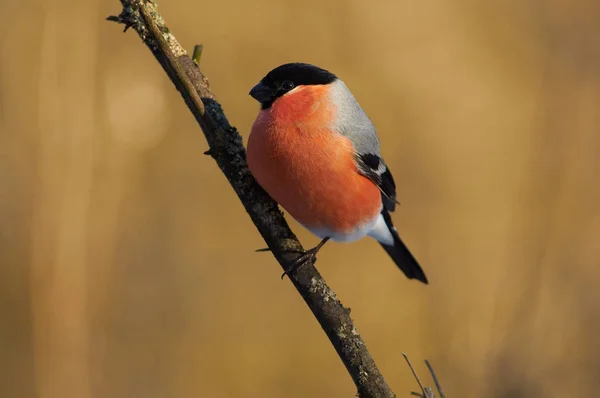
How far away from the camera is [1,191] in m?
2.83

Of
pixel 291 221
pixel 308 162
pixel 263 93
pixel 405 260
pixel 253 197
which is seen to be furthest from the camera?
pixel 291 221

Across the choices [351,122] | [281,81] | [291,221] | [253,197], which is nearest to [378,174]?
[351,122]

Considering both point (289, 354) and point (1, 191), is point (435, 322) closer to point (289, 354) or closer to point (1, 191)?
point (289, 354)

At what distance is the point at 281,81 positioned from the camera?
2195mm

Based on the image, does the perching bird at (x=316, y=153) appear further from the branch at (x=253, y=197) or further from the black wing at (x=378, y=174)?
the branch at (x=253, y=197)

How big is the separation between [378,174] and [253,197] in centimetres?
67

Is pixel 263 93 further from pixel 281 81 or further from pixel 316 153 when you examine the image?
pixel 316 153

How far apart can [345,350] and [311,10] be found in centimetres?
246

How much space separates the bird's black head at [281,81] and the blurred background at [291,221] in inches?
22.5

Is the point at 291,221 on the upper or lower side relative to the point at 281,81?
lower

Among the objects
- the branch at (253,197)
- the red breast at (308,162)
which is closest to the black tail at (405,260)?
the red breast at (308,162)

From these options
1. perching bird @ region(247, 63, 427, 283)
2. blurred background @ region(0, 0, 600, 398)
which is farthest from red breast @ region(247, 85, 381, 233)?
blurred background @ region(0, 0, 600, 398)

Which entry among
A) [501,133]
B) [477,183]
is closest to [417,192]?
[477,183]

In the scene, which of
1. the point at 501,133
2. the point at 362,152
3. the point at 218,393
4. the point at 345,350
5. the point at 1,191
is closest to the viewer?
the point at 345,350
